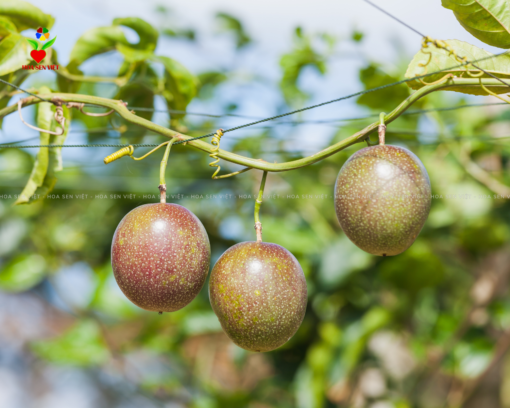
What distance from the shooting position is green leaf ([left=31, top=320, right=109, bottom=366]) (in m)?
1.58

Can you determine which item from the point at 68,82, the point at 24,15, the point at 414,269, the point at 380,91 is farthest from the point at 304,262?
the point at 24,15

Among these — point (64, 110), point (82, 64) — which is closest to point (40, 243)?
point (82, 64)

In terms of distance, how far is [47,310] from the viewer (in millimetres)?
2215

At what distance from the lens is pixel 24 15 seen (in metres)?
0.73

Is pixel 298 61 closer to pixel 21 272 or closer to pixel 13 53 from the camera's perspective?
pixel 13 53

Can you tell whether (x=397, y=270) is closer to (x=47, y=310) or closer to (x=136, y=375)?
(x=136, y=375)

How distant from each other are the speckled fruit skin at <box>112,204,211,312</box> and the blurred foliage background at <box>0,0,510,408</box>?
76cm

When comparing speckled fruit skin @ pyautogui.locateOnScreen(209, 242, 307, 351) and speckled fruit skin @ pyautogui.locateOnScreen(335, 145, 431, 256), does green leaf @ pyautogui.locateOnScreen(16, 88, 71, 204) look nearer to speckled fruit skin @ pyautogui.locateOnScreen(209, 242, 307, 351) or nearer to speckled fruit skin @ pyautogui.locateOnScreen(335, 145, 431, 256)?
speckled fruit skin @ pyautogui.locateOnScreen(209, 242, 307, 351)

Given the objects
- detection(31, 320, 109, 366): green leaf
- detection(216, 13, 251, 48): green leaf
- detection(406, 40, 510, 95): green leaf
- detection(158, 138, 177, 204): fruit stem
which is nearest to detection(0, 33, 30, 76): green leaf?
detection(158, 138, 177, 204): fruit stem

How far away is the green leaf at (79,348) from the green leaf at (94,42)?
3.68 feet

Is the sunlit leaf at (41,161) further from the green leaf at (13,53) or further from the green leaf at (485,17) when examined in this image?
the green leaf at (485,17)

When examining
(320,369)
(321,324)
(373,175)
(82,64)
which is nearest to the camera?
(373,175)

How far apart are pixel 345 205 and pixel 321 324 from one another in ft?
3.26

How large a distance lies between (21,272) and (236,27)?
1.20 metres
